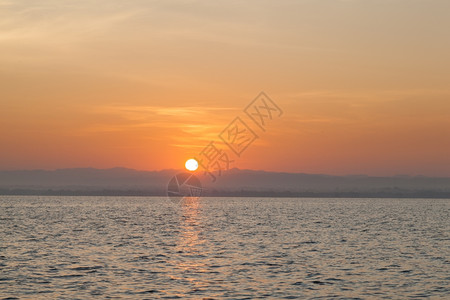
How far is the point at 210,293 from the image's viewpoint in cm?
4191

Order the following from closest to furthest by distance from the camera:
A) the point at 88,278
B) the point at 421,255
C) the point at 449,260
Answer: the point at 88,278, the point at 449,260, the point at 421,255

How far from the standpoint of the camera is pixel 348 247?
76.5 meters

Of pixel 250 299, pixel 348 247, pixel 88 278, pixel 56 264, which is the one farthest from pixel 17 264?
pixel 348 247

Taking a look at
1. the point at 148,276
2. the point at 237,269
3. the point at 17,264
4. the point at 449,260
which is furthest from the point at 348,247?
the point at 17,264

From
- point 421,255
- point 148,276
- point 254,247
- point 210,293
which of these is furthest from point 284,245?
point 210,293

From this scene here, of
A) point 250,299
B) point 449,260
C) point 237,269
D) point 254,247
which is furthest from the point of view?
Answer: point 254,247

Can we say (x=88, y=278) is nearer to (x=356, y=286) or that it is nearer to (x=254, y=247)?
(x=356, y=286)

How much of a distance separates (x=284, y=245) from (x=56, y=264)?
33.1 m

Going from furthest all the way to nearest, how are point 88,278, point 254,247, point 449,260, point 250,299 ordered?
1. point 254,247
2. point 449,260
3. point 88,278
4. point 250,299

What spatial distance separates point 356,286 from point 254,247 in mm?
29515

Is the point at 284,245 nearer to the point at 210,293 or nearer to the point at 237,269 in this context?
the point at 237,269

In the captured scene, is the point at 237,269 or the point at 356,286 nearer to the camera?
the point at 356,286

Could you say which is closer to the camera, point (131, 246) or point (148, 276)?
point (148, 276)

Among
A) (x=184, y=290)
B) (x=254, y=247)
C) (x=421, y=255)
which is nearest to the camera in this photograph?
(x=184, y=290)
